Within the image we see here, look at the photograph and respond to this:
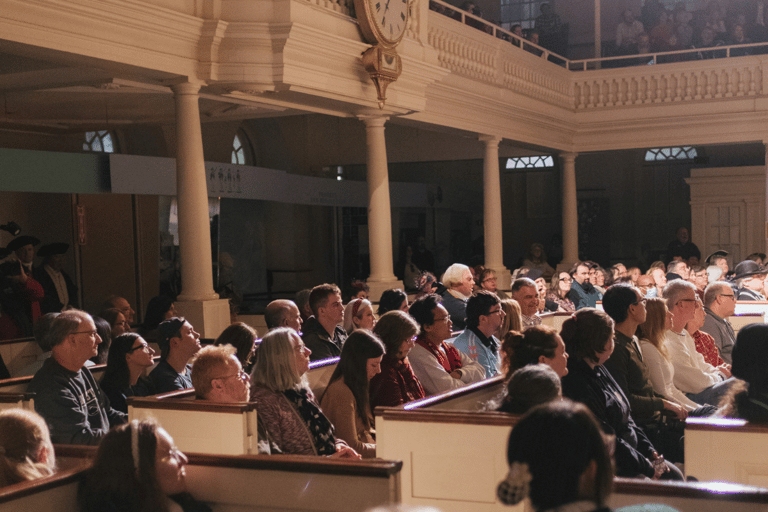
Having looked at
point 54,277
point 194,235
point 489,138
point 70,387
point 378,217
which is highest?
point 489,138

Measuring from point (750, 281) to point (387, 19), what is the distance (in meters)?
5.66

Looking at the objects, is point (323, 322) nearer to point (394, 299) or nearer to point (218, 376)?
point (394, 299)

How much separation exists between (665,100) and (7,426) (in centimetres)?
1492

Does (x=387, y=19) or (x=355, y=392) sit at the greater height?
(x=387, y=19)

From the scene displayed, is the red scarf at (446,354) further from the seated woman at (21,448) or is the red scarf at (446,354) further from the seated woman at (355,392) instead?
the seated woman at (21,448)

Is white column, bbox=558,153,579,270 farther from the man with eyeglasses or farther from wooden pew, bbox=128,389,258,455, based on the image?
wooden pew, bbox=128,389,258,455

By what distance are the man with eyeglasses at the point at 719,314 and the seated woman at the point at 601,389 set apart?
3.20 m

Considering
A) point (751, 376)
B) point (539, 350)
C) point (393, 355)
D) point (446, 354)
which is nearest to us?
point (751, 376)

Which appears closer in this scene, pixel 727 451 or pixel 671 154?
pixel 727 451

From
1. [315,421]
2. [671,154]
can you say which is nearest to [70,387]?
[315,421]

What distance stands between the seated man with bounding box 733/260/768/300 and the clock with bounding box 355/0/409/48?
5.17 metres

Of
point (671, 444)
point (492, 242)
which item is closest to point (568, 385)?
point (671, 444)

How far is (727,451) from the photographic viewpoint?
3.44 meters

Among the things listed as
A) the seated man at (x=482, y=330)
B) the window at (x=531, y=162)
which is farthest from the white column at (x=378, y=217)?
the window at (x=531, y=162)
